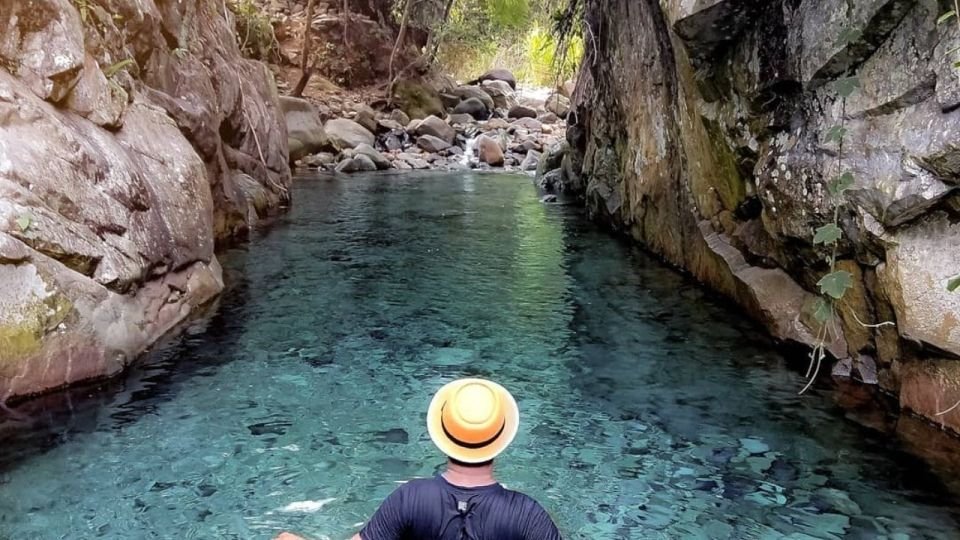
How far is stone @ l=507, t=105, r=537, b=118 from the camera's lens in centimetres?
2755

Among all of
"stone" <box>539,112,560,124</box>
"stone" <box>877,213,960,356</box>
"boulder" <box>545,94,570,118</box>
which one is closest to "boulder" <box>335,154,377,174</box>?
"stone" <box>539,112,560,124</box>

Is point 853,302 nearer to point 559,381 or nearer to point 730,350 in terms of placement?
point 730,350

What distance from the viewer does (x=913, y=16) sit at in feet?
15.0

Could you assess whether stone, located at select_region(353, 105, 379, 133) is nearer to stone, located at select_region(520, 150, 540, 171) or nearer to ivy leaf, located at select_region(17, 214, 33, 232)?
stone, located at select_region(520, 150, 540, 171)

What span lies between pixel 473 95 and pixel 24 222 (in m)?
24.0

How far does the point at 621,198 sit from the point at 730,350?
5.20 metres

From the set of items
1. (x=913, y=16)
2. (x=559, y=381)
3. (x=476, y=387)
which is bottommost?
(x=559, y=381)

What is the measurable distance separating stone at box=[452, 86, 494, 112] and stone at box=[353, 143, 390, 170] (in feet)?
27.1

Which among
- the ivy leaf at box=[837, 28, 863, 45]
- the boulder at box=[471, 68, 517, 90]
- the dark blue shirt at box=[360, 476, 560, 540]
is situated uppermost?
the boulder at box=[471, 68, 517, 90]

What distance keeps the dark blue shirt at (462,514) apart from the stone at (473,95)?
26336 millimetres

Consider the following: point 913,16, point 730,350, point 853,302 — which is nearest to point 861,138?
point 913,16

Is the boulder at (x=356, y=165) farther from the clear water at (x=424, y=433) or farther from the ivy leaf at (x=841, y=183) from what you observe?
the ivy leaf at (x=841, y=183)

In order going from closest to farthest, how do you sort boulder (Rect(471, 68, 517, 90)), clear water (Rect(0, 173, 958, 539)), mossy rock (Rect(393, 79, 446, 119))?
clear water (Rect(0, 173, 958, 539)) → mossy rock (Rect(393, 79, 446, 119)) → boulder (Rect(471, 68, 517, 90))

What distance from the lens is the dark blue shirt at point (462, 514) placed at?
216cm
